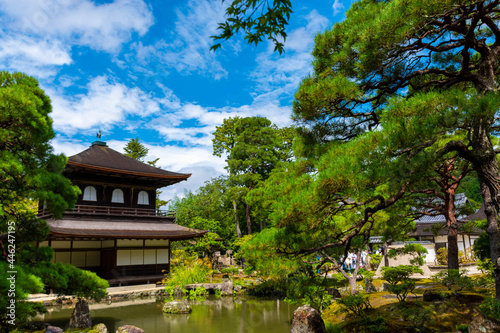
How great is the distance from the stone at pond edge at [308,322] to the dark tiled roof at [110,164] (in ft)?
39.7

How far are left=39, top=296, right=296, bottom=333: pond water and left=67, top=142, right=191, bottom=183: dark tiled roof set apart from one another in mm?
5983

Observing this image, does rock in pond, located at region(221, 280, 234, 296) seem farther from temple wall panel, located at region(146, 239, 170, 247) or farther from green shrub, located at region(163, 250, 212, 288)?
temple wall panel, located at region(146, 239, 170, 247)

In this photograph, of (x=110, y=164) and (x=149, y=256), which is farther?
(x=110, y=164)

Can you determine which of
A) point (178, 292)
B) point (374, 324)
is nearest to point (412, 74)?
point (374, 324)

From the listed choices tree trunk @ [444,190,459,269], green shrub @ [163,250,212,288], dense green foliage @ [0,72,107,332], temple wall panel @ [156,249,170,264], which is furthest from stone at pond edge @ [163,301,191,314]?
tree trunk @ [444,190,459,269]

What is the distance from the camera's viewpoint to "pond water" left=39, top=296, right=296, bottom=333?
30.6 feet

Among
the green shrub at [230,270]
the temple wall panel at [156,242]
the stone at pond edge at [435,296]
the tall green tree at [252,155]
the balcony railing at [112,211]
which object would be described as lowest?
the green shrub at [230,270]

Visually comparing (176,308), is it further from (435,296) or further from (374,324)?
(435,296)

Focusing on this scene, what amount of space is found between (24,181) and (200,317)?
7304 mm

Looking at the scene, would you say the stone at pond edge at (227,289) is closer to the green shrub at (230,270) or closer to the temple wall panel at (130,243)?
the green shrub at (230,270)

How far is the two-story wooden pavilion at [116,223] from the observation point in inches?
604

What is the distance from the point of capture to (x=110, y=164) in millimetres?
17031

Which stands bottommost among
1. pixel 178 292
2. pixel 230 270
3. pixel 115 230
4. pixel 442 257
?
pixel 178 292

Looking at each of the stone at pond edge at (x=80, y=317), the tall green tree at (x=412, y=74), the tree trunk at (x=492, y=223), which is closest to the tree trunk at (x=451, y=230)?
the tall green tree at (x=412, y=74)
